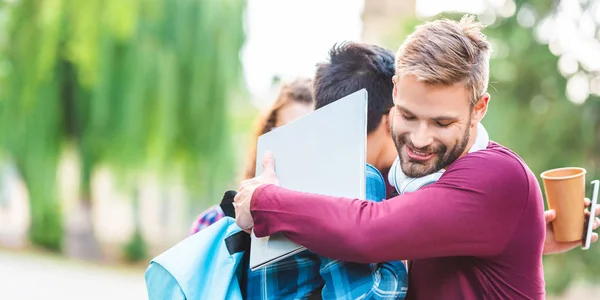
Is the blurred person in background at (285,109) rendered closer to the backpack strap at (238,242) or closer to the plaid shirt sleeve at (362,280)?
the backpack strap at (238,242)

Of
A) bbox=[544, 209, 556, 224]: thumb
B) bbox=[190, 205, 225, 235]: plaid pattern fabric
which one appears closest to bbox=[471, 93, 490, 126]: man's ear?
bbox=[544, 209, 556, 224]: thumb

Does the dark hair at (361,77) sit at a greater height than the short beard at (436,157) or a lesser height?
greater

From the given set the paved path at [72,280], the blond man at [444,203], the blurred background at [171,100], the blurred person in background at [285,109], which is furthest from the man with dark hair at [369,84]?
the paved path at [72,280]

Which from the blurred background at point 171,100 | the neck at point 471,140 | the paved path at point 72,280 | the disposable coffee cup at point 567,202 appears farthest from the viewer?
the paved path at point 72,280

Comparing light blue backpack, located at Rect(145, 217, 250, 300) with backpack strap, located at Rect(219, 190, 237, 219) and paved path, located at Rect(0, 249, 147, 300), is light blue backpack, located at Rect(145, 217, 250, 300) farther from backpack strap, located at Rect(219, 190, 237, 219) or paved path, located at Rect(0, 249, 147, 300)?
paved path, located at Rect(0, 249, 147, 300)

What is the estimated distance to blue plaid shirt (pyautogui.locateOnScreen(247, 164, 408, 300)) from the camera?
1.06 m

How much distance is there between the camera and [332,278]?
1.07 meters

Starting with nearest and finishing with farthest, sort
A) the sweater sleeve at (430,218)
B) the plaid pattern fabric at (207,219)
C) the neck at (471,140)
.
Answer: the sweater sleeve at (430,218) < the neck at (471,140) < the plaid pattern fabric at (207,219)

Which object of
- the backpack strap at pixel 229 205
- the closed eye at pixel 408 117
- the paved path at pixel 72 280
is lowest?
the paved path at pixel 72 280

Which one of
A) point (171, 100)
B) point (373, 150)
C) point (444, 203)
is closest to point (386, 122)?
point (373, 150)

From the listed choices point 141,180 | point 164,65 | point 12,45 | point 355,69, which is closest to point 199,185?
point 141,180

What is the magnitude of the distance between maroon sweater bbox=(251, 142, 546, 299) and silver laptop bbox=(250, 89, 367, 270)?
0.12ft

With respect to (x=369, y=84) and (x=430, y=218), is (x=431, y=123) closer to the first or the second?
(x=430, y=218)

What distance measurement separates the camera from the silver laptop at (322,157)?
1.04 metres
